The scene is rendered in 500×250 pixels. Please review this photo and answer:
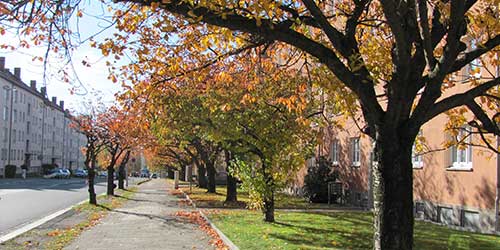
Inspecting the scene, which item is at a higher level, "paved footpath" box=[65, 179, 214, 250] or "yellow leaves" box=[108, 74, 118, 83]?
"yellow leaves" box=[108, 74, 118, 83]

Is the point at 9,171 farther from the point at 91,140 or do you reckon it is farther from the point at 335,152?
the point at 335,152

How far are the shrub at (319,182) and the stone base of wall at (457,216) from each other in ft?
28.0

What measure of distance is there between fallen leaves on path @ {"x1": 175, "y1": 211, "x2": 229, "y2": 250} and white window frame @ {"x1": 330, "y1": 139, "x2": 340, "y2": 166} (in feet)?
39.2

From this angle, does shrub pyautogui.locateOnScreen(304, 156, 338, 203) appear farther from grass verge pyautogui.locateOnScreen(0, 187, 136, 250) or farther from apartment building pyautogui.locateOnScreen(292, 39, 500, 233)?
grass verge pyautogui.locateOnScreen(0, 187, 136, 250)

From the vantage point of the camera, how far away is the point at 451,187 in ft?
57.9

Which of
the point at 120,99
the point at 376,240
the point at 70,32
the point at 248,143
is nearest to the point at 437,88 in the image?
the point at 376,240

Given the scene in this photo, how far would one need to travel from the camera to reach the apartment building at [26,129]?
72750 millimetres

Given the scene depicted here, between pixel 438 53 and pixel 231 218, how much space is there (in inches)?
389

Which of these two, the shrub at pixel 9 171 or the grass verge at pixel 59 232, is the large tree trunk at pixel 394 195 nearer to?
the grass verge at pixel 59 232

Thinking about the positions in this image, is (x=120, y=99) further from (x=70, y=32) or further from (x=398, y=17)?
(x=398, y=17)

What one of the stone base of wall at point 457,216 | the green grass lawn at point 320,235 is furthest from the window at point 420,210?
the green grass lawn at point 320,235

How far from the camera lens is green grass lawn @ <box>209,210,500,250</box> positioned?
11820mm

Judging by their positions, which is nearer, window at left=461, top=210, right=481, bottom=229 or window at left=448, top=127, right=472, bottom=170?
window at left=461, top=210, right=481, bottom=229

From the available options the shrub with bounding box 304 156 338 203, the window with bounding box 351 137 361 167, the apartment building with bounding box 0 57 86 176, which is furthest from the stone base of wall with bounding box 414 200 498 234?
the apartment building with bounding box 0 57 86 176
